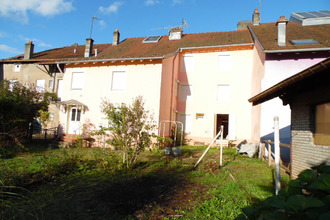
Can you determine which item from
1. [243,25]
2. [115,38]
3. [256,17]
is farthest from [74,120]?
[256,17]

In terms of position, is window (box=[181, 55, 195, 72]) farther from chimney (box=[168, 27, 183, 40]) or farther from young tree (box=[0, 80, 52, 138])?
young tree (box=[0, 80, 52, 138])

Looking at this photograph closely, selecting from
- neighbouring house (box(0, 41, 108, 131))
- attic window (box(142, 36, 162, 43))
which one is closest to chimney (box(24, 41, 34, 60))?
neighbouring house (box(0, 41, 108, 131))

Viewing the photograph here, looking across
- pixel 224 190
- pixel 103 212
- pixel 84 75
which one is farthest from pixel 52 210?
pixel 84 75

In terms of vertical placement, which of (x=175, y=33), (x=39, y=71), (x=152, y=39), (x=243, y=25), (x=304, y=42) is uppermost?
(x=243, y=25)

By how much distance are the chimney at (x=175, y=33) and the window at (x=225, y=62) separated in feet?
15.4

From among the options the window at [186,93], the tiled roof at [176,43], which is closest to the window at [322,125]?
the tiled roof at [176,43]

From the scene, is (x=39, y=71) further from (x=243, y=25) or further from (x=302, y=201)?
(x=302, y=201)

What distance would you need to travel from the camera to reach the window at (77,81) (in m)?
15.1

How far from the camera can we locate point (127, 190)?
4641mm

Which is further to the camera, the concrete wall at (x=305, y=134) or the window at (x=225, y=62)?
the window at (x=225, y=62)

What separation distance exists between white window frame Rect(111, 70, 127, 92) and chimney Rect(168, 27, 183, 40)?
21.3 feet

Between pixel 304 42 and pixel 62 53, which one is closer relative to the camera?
pixel 304 42

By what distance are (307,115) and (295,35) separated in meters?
10.4

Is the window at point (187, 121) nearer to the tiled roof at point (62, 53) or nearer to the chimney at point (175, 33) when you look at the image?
the chimney at point (175, 33)
